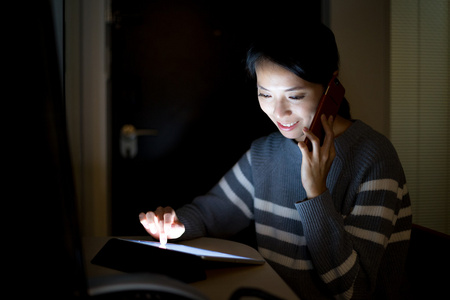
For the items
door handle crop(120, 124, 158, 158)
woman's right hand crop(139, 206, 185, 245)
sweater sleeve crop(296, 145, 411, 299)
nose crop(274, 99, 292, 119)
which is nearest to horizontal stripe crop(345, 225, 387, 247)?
sweater sleeve crop(296, 145, 411, 299)

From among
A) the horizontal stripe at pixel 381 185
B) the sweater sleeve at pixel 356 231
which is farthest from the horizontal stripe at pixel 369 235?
the horizontal stripe at pixel 381 185

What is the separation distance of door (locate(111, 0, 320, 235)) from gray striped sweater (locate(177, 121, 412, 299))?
15.2 inches

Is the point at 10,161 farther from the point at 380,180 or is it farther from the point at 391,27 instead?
the point at 391,27

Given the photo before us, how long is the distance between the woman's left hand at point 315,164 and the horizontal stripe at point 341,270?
0.17 m

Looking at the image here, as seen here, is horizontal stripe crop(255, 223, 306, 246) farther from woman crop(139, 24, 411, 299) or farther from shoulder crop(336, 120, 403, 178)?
shoulder crop(336, 120, 403, 178)

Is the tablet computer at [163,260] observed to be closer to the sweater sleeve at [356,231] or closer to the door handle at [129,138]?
the sweater sleeve at [356,231]

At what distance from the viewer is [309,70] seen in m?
0.96

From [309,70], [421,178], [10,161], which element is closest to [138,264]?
[10,161]

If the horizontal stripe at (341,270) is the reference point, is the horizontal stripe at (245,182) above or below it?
above

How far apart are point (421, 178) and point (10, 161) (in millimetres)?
1746

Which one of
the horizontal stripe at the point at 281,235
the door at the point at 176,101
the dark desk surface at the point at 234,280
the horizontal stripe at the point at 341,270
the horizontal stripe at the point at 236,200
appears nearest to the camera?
the dark desk surface at the point at 234,280

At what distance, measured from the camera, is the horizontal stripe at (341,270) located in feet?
2.84

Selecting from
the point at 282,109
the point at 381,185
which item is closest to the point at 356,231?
the point at 381,185

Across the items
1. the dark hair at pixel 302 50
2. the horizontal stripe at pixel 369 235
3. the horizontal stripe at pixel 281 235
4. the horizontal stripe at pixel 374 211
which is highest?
the dark hair at pixel 302 50
